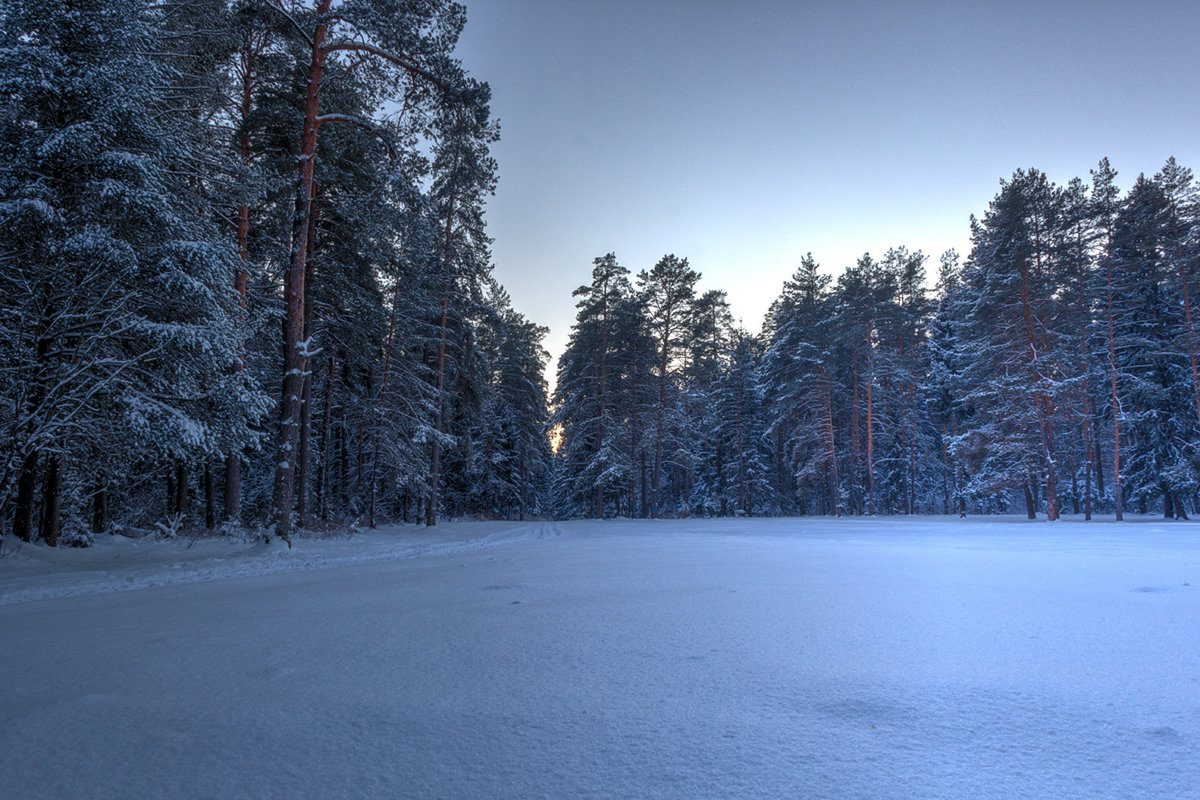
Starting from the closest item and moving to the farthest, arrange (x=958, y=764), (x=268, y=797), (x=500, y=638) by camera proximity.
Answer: (x=268, y=797)
(x=958, y=764)
(x=500, y=638)

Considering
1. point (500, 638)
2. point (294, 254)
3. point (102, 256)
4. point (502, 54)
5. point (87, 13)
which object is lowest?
point (500, 638)

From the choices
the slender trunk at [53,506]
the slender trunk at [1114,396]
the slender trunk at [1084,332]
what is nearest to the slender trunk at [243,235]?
the slender trunk at [53,506]

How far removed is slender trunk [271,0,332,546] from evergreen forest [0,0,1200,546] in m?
0.06

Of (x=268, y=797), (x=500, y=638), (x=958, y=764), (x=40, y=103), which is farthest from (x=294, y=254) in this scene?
(x=958, y=764)

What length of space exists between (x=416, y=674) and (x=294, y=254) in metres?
10.2

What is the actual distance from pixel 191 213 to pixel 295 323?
2351 millimetres

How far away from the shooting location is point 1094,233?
23.3 m

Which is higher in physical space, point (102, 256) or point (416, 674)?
point (102, 256)

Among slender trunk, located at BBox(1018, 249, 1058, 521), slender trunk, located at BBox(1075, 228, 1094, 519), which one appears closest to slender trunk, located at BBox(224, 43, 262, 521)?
slender trunk, located at BBox(1018, 249, 1058, 521)

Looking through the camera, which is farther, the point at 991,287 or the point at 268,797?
the point at 991,287

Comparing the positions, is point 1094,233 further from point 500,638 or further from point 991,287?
point 500,638

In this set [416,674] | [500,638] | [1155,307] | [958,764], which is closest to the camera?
[958,764]

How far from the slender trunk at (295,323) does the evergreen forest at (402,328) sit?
59 millimetres

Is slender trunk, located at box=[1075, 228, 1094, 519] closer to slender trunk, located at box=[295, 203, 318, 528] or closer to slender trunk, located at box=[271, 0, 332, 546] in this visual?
slender trunk, located at box=[271, 0, 332, 546]
